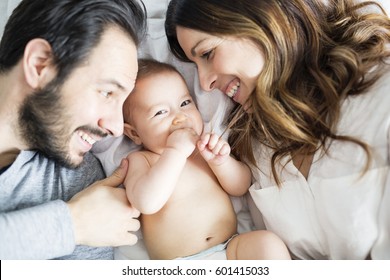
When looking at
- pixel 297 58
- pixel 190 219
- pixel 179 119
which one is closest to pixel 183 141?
pixel 179 119

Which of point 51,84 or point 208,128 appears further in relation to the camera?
point 208,128

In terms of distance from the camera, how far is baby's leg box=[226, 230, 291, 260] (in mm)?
908

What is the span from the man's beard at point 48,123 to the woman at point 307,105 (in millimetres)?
284

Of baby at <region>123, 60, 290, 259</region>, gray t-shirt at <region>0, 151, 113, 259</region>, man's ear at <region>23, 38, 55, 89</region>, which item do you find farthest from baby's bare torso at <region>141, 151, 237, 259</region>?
man's ear at <region>23, 38, 55, 89</region>

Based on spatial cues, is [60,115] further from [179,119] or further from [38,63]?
[179,119]

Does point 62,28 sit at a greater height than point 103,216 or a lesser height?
greater

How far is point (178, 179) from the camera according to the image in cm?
97

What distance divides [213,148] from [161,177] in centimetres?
12

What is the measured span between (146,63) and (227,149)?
9.8 inches

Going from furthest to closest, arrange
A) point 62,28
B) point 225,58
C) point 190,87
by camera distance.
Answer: point 190,87
point 225,58
point 62,28

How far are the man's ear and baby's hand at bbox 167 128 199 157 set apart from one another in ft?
0.83

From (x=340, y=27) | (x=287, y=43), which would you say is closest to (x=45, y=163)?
(x=287, y=43)

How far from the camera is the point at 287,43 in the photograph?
0.94 m
